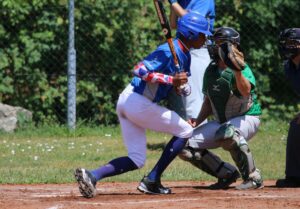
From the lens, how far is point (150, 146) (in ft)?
38.0

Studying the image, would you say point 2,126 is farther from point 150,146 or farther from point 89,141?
point 150,146

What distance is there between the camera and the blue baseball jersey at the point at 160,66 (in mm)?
7434

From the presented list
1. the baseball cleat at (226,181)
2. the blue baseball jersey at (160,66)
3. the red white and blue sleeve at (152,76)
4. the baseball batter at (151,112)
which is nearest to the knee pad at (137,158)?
the baseball batter at (151,112)

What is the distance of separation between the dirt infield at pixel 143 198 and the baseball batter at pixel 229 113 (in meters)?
0.30

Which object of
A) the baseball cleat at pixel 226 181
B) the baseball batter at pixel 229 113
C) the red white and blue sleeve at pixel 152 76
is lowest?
the baseball cleat at pixel 226 181

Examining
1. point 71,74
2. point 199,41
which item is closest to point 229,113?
point 199,41

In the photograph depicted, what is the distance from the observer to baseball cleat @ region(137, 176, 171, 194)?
7.65 meters

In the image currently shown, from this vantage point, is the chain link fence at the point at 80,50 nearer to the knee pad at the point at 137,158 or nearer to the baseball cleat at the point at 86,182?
the knee pad at the point at 137,158

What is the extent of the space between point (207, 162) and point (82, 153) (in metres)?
3.11

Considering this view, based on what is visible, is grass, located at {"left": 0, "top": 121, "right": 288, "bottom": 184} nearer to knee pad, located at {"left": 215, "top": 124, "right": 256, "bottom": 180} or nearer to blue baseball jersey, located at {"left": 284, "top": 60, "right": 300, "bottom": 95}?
knee pad, located at {"left": 215, "top": 124, "right": 256, "bottom": 180}

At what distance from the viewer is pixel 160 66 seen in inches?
292

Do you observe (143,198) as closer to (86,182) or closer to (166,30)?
(86,182)

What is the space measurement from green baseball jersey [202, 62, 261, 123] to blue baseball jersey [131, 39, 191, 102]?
2.36 feet

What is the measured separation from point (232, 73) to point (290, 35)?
0.70 metres
